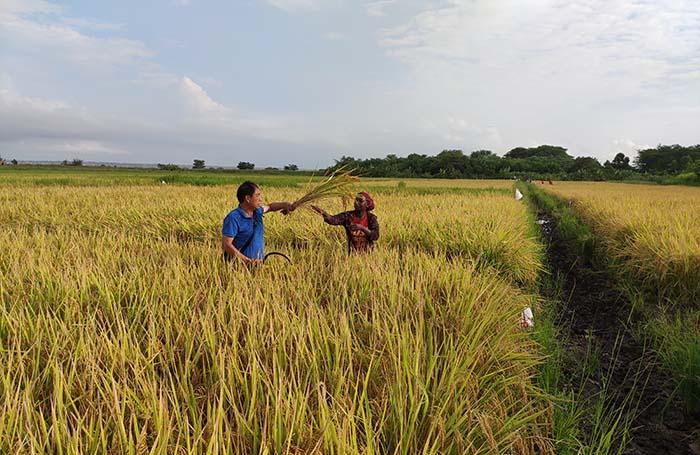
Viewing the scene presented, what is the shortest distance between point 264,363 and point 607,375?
3.24 m

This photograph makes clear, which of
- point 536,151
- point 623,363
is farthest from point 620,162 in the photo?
point 623,363

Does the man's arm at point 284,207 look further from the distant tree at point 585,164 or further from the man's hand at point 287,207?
the distant tree at point 585,164

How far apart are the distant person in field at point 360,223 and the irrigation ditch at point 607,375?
73.1 inches

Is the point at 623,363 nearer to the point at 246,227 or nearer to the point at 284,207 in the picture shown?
the point at 284,207

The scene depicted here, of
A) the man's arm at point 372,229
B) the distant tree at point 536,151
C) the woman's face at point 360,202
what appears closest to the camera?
the woman's face at point 360,202

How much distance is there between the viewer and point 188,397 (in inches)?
60.2

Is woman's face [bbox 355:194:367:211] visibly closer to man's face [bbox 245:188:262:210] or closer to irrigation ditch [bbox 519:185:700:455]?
man's face [bbox 245:188:262:210]

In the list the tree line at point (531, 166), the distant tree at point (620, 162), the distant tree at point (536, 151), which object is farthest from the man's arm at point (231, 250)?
the distant tree at point (536, 151)

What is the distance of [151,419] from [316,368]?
2.00ft

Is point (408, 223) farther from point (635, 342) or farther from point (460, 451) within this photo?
point (460, 451)

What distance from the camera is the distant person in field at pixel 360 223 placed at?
4.27m

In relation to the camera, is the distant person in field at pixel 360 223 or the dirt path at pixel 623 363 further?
the distant person in field at pixel 360 223

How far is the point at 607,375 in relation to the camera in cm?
363

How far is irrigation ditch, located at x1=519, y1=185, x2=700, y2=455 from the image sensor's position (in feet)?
8.46
